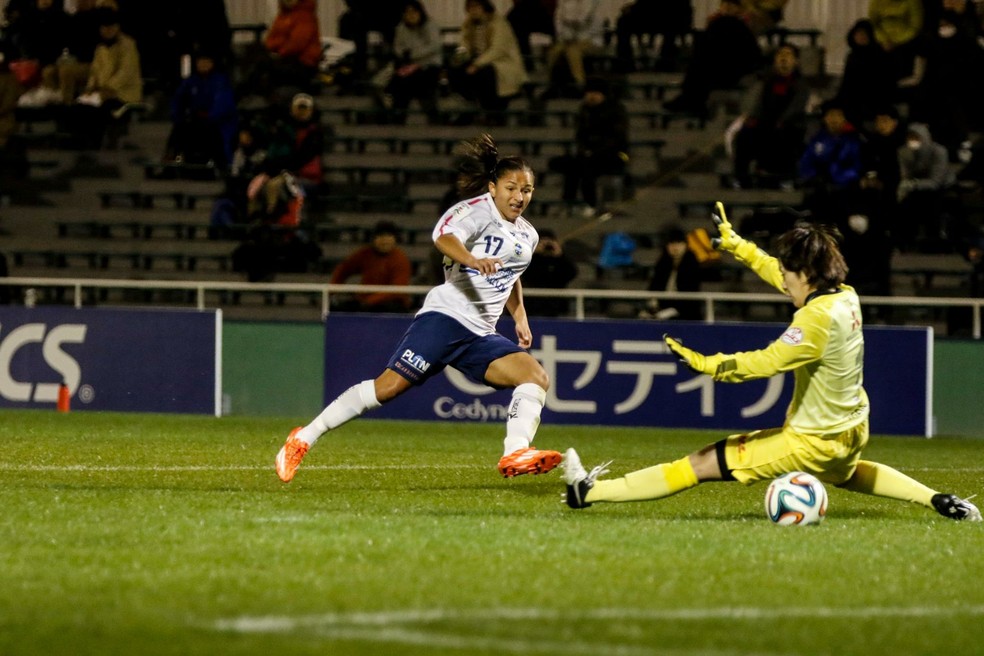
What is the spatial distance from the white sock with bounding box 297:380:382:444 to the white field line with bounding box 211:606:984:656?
4084mm

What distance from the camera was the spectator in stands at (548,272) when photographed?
18078 mm

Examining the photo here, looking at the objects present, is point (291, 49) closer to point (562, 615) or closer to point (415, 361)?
point (415, 361)

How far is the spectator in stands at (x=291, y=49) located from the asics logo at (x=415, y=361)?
1396 centimetres

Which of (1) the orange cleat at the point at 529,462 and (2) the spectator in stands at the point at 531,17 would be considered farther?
(2) the spectator in stands at the point at 531,17

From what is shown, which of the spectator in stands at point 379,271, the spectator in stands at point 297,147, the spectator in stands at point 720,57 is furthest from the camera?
the spectator in stands at point 720,57

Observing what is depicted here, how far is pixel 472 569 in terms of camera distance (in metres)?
6.91

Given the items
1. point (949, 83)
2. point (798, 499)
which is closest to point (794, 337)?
point (798, 499)

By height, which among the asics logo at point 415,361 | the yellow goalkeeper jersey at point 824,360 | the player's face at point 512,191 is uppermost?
the player's face at point 512,191

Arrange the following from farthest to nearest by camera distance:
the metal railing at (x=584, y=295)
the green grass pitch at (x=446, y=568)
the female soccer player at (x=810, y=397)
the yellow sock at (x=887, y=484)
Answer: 1. the metal railing at (x=584, y=295)
2. the yellow sock at (x=887, y=484)
3. the female soccer player at (x=810, y=397)
4. the green grass pitch at (x=446, y=568)

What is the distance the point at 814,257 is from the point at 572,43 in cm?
1440

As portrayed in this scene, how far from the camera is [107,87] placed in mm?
23422

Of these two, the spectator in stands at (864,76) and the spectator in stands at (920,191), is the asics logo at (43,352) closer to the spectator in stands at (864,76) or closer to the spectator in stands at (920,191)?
the spectator in stands at (920,191)

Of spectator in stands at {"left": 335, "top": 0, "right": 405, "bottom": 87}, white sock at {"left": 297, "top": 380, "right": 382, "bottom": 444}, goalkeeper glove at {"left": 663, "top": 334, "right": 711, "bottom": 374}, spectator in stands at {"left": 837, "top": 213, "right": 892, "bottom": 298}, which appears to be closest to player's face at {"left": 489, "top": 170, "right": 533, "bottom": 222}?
white sock at {"left": 297, "top": 380, "right": 382, "bottom": 444}

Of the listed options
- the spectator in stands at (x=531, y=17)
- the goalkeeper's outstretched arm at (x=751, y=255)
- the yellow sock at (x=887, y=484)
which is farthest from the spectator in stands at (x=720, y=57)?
the yellow sock at (x=887, y=484)
